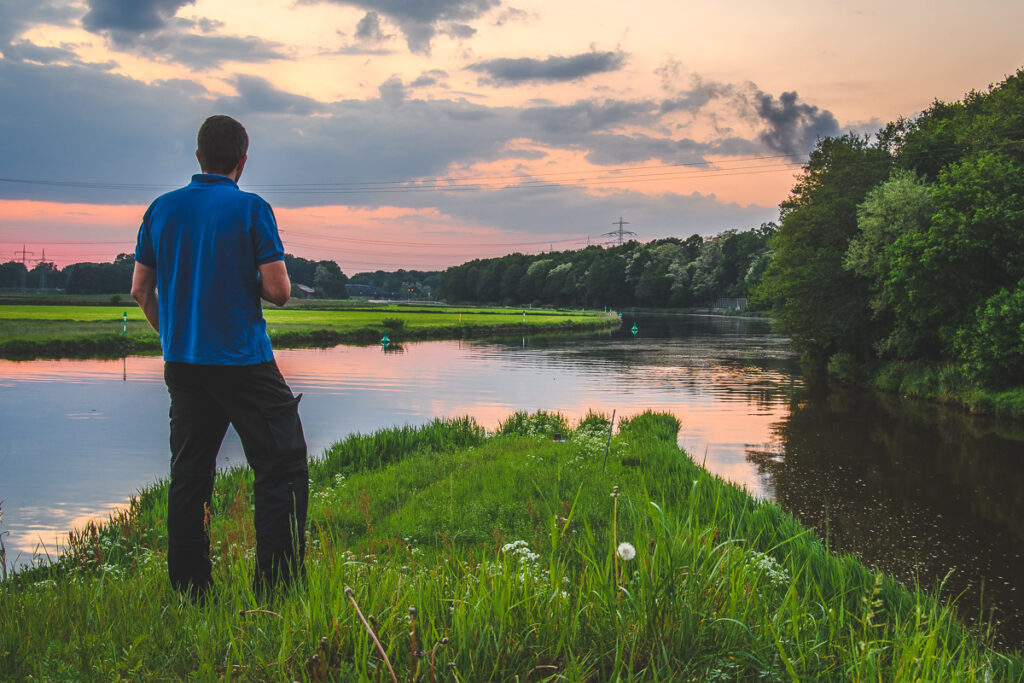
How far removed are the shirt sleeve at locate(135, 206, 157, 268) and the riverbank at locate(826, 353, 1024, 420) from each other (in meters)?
21.4

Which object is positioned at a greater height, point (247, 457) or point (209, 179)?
point (209, 179)

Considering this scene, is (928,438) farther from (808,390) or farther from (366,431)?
(366,431)

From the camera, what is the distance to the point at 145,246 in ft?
12.5

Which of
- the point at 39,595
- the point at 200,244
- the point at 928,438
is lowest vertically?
the point at 928,438

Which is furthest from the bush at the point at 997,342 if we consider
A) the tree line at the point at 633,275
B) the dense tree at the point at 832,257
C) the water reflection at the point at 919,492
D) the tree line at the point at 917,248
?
the tree line at the point at 633,275

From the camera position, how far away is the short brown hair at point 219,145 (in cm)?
372

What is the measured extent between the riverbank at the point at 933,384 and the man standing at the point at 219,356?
68.8ft

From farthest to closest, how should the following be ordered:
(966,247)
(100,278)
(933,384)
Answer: (100,278) → (933,384) → (966,247)

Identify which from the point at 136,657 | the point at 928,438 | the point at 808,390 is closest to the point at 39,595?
the point at 136,657

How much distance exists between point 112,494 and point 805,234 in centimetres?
2809

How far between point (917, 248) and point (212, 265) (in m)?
23.0

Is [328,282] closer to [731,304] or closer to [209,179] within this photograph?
[731,304]

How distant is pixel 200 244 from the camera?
141 inches

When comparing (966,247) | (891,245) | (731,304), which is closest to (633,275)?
(731,304)
